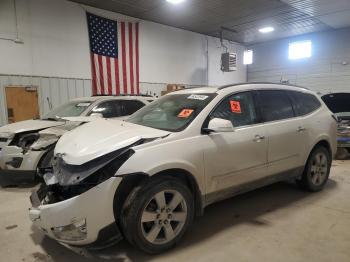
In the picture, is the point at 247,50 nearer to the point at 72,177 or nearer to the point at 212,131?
the point at 212,131

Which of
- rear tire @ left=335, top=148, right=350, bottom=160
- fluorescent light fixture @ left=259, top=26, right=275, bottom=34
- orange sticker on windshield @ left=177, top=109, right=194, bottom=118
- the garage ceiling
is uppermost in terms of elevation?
the garage ceiling

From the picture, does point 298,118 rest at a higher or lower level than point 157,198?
higher

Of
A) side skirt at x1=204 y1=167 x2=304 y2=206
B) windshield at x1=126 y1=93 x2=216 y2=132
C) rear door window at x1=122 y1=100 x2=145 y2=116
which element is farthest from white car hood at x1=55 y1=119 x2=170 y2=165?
rear door window at x1=122 y1=100 x2=145 y2=116

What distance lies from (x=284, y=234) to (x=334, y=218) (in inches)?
32.5

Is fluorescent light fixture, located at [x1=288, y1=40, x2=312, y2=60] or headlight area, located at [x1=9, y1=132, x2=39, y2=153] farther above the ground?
fluorescent light fixture, located at [x1=288, y1=40, x2=312, y2=60]

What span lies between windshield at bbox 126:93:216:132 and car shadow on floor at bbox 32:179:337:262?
112 centimetres

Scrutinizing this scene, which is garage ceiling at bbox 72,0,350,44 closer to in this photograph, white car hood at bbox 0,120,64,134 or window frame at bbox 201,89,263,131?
white car hood at bbox 0,120,64,134

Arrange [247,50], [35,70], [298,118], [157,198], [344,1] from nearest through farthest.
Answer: [157,198] → [298,118] → [35,70] → [344,1] → [247,50]

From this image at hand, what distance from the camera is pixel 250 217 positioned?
3324 mm

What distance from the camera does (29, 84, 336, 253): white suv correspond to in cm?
227

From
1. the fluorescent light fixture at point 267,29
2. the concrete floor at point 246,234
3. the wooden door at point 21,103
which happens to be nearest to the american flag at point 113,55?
the wooden door at point 21,103

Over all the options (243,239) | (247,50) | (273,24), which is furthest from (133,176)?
(247,50)

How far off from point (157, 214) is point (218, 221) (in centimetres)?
102

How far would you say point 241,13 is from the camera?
9438 millimetres
